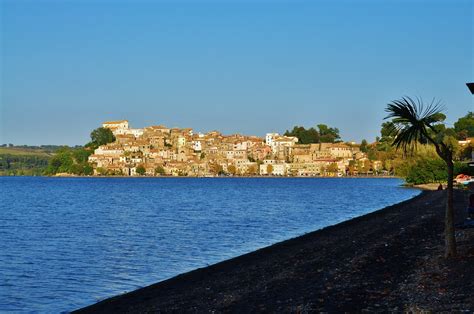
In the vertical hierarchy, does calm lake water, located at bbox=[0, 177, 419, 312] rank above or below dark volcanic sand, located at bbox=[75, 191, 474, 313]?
below

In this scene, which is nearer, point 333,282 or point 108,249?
point 333,282

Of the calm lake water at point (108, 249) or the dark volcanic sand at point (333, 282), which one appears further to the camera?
the calm lake water at point (108, 249)

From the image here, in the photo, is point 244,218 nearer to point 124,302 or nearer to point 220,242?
point 220,242

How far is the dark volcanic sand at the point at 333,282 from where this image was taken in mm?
14570

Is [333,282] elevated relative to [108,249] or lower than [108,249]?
elevated

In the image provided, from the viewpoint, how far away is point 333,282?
57.5 ft

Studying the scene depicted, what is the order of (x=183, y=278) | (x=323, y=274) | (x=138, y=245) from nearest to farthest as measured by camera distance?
(x=323, y=274) < (x=183, y=278) < (x=138, y=245)

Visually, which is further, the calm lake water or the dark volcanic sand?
the calm lake water

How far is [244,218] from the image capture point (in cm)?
5828

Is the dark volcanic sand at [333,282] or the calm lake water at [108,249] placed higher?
the dark volcanic sand at [333,282]

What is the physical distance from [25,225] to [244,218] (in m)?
16.9

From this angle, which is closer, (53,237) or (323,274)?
(323,274)

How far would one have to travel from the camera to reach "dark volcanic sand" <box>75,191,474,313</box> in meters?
14.6

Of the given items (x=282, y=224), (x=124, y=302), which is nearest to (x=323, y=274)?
(x=124, y=302)
